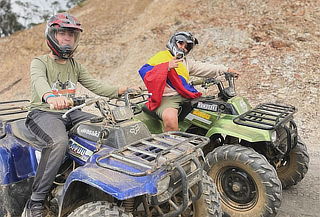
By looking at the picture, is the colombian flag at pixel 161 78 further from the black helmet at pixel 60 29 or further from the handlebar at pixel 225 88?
the black helmet at pixel 60 29

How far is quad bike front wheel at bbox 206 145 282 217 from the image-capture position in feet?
11.7

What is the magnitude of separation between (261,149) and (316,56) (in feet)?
27.5

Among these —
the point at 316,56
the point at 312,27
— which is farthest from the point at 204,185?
the point at 312,27

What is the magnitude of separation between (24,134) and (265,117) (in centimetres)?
292

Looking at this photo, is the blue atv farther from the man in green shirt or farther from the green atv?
the green atv

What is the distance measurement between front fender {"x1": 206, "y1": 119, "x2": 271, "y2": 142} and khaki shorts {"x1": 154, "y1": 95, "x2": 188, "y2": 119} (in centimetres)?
74

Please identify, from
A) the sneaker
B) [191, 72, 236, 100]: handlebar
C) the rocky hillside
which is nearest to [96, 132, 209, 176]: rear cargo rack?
the sneaker

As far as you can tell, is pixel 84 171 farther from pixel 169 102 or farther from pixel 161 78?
pixel 169 102

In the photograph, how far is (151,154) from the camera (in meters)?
2.49

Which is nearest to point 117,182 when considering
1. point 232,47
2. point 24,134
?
point 24,134

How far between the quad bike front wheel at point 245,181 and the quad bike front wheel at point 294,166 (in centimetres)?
108

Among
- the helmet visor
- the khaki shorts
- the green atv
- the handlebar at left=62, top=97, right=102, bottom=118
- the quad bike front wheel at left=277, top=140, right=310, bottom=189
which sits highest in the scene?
the helmet visor

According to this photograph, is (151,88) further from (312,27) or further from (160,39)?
(160,39)

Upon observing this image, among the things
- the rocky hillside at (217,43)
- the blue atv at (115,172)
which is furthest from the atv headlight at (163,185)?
the rocky hillside at (217,43)
